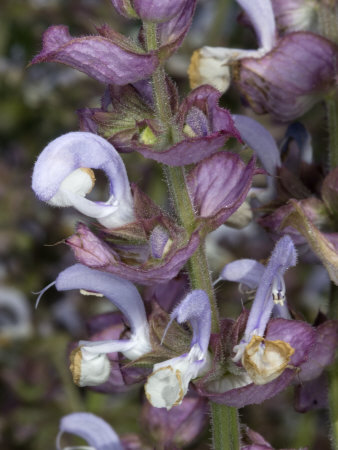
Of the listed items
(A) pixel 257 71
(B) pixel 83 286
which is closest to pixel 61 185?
(B) pixel 83 286

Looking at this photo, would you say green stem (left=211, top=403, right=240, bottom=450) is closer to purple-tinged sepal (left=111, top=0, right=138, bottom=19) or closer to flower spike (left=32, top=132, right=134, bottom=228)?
flower spike (left=32, top=132, right=134, bottom=228)

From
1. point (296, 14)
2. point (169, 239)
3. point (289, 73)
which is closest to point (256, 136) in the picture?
point (289, 73)

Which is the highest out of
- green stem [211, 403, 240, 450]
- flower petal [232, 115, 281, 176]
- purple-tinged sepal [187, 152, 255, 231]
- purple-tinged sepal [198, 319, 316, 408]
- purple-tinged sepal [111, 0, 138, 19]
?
purple-tinged sepal [111, 0, 138, 19]

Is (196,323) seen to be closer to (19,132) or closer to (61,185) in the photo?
(61,185)

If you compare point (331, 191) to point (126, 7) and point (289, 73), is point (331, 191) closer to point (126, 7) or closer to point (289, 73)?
point (289, 73)

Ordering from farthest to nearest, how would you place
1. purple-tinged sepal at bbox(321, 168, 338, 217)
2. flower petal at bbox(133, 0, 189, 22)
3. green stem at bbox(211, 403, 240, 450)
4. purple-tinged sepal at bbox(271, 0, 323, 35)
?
purple-tinged sepal at bbox(271, 0, 323, 35) → purple-tinged sepal at bbox(321, 168, 338, 217) → green stem at bbox(211, 403, 240, 450) → flower petal at bbox(133, 0, 189, 22)

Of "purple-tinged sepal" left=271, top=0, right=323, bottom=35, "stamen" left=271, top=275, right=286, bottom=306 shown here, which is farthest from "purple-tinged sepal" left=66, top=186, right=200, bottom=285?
"purple-tinged sepal" left=271, top=0, right=323, bottom=35
